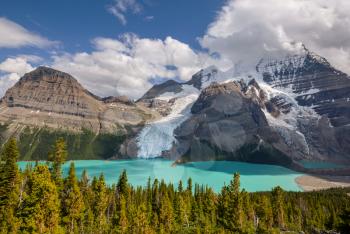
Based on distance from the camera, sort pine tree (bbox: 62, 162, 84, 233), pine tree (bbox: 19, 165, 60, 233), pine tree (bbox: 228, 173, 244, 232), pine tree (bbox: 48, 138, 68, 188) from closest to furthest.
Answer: pine tree (bbox: 19, 165, 60, 233) < pine tree (bbox: 48, 138, 68, 188) < pine tree (bbox: 228, 173, 244, 232) < pine tree (bbox: 62, 162, 84, 233)

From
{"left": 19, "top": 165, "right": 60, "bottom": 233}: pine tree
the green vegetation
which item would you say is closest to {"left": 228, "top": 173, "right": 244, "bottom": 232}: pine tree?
the green vegetation

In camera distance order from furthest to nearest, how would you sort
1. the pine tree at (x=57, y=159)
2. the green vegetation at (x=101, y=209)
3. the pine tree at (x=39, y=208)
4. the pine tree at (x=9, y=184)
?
the pine tree at (x=57, y=159) < the pine tree at (x=9, y=184) < the green vegetation at (x=101, y=209) < the pine tree at (x=39, y=208)

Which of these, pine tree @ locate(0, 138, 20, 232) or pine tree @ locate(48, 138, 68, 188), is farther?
pine tree @ locate(48, 138, 68, 188)

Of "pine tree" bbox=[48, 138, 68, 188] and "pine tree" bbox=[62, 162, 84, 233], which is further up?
"pine tree" bbox=[48, 138, 68, 188]

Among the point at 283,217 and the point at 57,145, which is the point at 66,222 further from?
the point at 283,217

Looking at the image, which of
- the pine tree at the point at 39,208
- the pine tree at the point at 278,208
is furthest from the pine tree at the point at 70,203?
the pine tree at the point at 278,208

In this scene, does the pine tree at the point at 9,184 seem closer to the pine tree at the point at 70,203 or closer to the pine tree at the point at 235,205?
the pine tree at the point at 70,203

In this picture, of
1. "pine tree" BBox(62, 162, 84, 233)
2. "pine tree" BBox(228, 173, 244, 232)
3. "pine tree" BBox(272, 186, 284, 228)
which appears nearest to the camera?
"pine tree" BBox(228, 173, 244, 232)

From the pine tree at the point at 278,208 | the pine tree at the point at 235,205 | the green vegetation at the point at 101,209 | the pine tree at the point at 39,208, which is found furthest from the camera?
the pine tree at the point at 278,208

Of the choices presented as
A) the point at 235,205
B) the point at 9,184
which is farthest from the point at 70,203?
the point at 235,205

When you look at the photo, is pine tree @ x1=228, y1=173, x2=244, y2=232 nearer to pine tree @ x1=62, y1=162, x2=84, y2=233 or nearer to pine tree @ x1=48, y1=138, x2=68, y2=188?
pine tree @ x1=62, y1=162, x2=84, y2=233

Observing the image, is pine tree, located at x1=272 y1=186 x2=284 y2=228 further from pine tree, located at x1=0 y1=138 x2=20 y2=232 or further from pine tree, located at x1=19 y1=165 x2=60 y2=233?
pine tree, located at x1=19 y1=165 x2=60 y2=233

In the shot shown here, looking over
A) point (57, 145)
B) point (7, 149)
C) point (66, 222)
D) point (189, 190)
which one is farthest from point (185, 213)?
point (7, 149)

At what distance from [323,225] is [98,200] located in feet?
269
